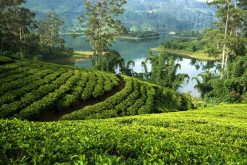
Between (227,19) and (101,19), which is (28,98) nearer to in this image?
(101,19)

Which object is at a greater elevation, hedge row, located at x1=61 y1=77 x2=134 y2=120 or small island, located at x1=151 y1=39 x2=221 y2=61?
small island, located at x1=151 y1=39 x2=221 y2=61

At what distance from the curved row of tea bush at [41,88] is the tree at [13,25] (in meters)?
30.7

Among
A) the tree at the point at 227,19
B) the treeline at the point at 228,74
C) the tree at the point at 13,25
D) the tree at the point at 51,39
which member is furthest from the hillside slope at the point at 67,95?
the tree at the point at 51,39

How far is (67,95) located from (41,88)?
2238 mm

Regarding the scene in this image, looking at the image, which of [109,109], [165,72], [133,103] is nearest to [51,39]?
[165,72]

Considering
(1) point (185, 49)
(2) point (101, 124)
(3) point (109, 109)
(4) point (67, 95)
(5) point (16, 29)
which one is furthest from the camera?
(1) point (185, 49)

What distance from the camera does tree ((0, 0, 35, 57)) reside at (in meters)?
60.8

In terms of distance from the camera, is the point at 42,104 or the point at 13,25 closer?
the point at 42,104

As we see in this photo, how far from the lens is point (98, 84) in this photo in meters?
32.0

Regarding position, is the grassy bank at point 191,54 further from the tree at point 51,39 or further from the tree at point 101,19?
the tree at point 101,19

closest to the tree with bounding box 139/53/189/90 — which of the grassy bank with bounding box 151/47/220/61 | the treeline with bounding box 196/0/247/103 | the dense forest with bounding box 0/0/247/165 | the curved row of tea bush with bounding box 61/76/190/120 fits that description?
the dense forest with bounding box 0/0/247/165

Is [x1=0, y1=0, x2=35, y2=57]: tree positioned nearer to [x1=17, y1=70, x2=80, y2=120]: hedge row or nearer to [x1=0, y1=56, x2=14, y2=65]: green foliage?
[x1=0, y1=56, x2=14, y2=65]: green foliage

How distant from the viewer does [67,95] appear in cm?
2620

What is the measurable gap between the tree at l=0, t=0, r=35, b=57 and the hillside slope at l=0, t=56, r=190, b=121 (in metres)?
30.8
